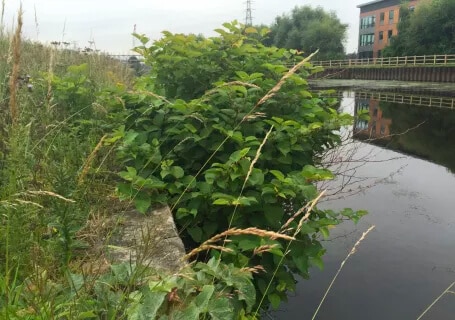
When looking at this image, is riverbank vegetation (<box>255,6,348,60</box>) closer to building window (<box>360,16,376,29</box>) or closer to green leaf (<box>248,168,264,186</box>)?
building window (<box>360,16,376,29</box>)

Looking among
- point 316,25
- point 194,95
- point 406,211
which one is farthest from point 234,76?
point 316,25

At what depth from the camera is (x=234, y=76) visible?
12.6ft

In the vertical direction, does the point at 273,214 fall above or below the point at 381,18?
below

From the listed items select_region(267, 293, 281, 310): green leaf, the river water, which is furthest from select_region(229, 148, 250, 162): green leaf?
the river water

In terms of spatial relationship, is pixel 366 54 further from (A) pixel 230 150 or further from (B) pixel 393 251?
(A) pixel 230 150

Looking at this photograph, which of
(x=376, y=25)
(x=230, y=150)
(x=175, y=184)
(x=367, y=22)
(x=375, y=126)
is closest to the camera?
(x=175, y=184)

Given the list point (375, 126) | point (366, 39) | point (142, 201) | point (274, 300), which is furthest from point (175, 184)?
point (366, 39)

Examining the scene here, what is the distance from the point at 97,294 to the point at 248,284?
0.63m

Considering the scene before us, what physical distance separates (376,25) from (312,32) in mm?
9569

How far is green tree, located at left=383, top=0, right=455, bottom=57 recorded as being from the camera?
40031mm

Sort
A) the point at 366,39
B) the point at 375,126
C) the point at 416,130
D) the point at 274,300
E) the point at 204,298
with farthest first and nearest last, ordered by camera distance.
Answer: the point at 366,39
the point at 375,126
the point at 416,130
the point at 274,300
the point at 204,298

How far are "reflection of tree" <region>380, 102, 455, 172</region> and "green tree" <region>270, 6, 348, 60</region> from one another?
4283cm

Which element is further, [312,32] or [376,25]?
[376,25]

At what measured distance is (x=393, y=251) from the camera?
470 cm
